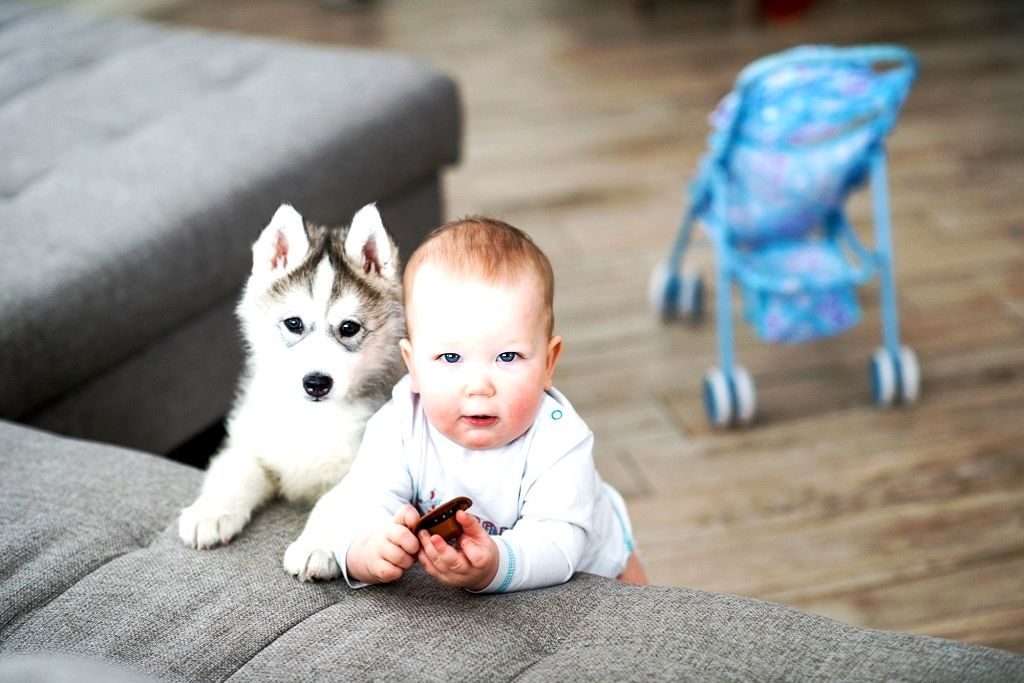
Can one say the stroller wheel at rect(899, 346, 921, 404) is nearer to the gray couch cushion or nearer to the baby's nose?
the gray couch cushion

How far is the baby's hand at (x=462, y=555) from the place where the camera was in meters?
0.90

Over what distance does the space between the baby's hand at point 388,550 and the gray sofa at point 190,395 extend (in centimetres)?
4

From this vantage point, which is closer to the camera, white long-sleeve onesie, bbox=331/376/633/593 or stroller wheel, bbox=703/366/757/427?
white long-sleeve onesie, bbox=331/376/633/593

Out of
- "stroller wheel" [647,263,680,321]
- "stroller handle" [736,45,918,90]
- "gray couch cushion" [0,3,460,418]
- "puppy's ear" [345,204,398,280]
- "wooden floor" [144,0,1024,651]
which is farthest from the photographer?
"stroller wheel" [647,263,680,321]

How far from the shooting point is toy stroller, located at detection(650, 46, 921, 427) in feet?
6.74

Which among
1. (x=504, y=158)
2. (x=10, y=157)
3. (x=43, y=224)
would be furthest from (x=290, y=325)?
(x=504, y=158)

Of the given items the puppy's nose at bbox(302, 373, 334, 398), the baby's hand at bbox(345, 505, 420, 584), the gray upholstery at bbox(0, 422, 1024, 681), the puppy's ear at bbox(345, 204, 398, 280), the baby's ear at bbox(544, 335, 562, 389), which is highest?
the puppy's ear at bbox(345, 204, 398, 280)

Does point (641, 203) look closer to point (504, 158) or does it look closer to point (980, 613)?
point (504, 158)

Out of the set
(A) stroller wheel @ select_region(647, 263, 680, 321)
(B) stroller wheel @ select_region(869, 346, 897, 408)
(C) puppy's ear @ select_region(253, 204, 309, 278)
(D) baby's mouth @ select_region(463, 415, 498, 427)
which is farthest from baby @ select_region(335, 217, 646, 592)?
(A) stroller wheel @ select_region(647, 263, 680, 321)

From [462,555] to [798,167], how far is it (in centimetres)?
141

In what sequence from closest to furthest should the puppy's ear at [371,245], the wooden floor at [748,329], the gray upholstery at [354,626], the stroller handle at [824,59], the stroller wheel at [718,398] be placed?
the gray upholstery at [354,626]
the puppy's ear at [371,245]
the wooden floor at [748,329]
the stroller handle at [824,59]
the stroller wheel at [718,398]

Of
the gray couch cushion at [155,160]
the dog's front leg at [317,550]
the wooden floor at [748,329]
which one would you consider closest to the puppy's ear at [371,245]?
the dog's front leg at [317,550]

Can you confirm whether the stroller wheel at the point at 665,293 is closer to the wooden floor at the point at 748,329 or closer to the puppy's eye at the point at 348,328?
the wooden floor at the point at 748,329

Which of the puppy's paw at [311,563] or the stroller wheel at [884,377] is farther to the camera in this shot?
the stroller wheel at [884,377]
